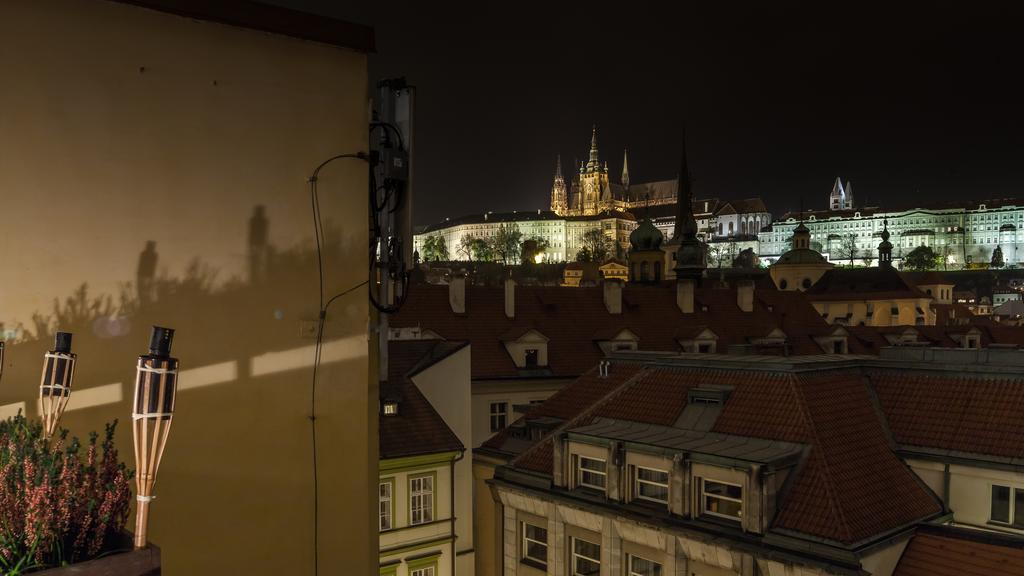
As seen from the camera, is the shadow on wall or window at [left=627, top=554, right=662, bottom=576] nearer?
the shadow on wall

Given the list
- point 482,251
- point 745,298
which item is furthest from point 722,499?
point 482,251

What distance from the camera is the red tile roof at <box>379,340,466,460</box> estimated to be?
708 inches

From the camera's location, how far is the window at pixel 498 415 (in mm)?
28625

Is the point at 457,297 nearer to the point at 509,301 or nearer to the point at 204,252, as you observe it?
the point at 509,301

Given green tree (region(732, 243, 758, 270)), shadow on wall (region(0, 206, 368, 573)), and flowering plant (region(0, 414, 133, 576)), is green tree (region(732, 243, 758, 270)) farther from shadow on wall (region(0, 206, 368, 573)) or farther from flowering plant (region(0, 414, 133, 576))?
flowering plant (region(0, 414, 133, 576))

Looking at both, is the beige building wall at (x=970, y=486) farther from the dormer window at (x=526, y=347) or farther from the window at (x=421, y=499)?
the dormer window at (x=526, y=347)

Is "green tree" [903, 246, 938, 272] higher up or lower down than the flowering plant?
higher up

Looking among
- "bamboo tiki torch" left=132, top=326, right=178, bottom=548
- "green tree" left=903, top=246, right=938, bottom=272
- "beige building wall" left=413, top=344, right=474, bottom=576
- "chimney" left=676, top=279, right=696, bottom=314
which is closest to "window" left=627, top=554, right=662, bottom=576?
"beige building wall" left=413, top=344, right=474, bottom=576

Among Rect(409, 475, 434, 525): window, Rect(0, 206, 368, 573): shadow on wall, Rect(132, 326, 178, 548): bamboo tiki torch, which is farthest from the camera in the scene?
Rect(409, 475, 434, 525): window

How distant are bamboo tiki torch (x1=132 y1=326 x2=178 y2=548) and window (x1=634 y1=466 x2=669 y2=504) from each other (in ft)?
44.9

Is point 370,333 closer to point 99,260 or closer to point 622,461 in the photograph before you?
point 99,260

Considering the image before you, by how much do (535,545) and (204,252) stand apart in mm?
14641

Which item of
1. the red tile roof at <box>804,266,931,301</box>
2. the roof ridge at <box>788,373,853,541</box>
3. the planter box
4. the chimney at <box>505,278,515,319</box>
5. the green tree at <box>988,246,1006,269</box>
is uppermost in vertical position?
the green tree at <box>988,246,1006,269</box>

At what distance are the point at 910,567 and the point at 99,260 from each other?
570 inches
